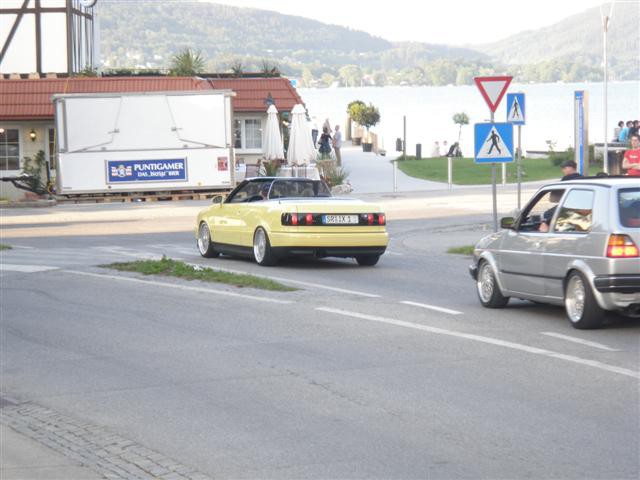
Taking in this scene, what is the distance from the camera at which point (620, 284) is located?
11883mm

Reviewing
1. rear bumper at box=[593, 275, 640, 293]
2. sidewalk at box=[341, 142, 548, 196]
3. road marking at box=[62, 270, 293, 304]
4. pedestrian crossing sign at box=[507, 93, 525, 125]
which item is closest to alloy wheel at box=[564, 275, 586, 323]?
rear bumper at box=[593, 275, 640, 293]

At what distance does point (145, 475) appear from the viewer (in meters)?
7.28

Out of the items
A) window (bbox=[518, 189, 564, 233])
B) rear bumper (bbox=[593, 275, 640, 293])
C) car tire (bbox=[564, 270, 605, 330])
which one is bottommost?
car tire (bbox=[564, 270, 605, 330])

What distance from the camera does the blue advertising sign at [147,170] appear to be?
1547 inches

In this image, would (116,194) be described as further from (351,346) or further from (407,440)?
(407,440)

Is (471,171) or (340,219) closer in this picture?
(340,219)

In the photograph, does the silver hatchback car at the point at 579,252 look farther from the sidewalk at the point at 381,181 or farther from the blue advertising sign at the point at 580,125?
the sidewalk at the point at 381,181

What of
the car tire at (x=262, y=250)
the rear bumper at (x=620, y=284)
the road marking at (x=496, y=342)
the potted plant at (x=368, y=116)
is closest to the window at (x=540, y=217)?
the rear bumper at (x=620, y=284)

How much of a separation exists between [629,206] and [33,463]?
6.80 m

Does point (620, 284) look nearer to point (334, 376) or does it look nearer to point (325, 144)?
point (334, 376)

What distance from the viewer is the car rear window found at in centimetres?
1217

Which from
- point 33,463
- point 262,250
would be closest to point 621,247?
point 33,463

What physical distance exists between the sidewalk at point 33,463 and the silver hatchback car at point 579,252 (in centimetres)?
597

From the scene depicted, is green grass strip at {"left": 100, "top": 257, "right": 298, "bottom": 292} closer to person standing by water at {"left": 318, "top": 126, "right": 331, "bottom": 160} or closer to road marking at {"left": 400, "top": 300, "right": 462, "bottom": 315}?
road marking at {"left": 400, "top": 300, "right": 462, "bottom": 315}
